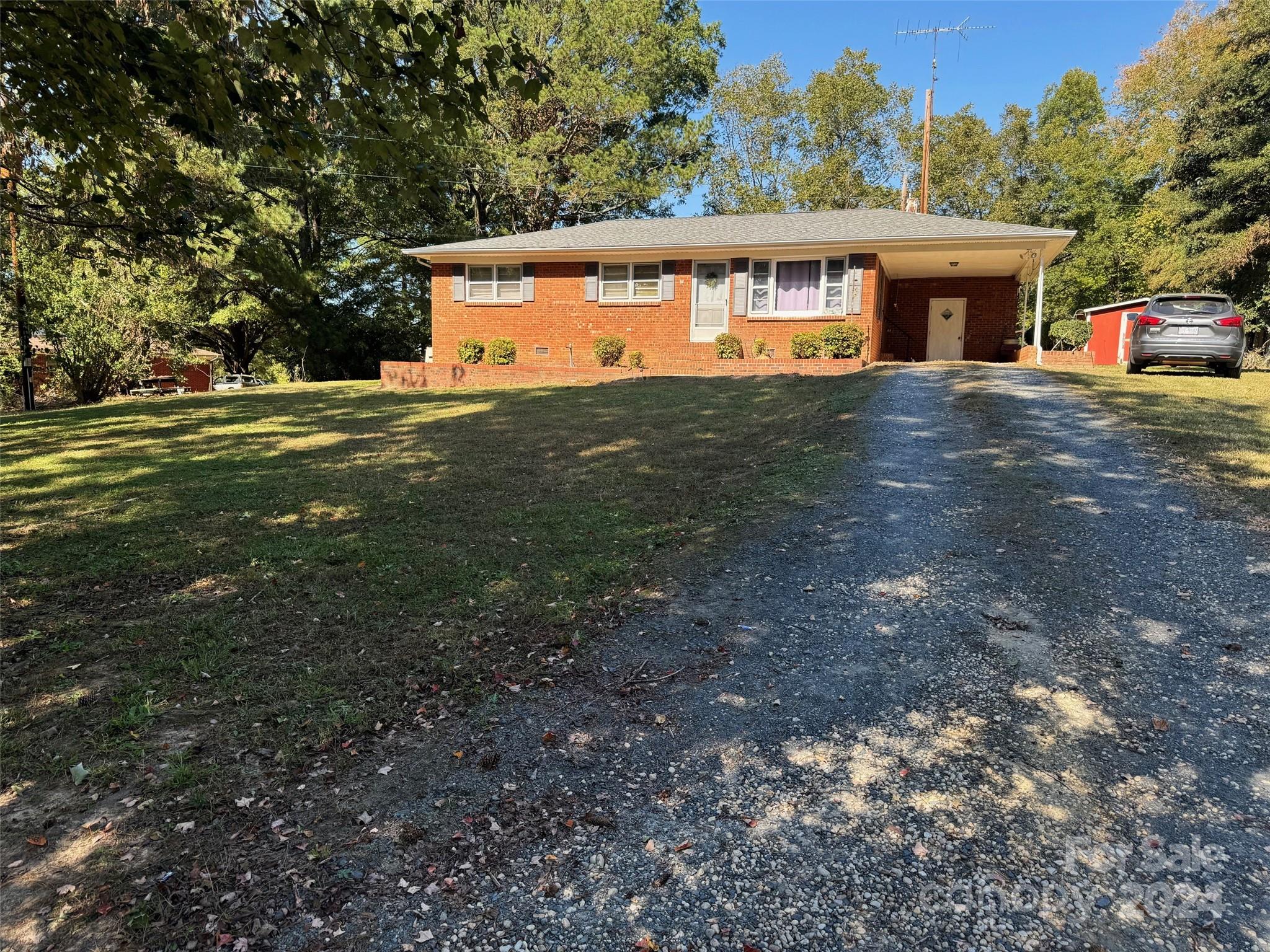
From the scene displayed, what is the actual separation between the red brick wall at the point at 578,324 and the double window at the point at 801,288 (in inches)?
12.8

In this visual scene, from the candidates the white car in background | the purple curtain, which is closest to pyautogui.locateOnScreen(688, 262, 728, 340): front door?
the purple curtain

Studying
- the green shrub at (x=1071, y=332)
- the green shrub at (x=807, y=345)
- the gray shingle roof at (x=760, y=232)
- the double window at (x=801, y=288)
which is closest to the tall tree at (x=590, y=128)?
the gray shingle roof at (x=760, y=232)

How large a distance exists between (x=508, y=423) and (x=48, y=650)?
757 cm

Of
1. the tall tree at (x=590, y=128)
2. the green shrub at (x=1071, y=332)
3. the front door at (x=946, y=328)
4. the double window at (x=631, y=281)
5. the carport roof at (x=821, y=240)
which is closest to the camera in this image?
the carport roof at (x=821, y=240)

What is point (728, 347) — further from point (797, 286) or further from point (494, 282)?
point (494, 282)

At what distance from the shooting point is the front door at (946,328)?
21.0 meters

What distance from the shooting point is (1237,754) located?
2615 mm

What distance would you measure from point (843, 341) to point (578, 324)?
22.6 ft

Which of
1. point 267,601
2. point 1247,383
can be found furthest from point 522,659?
point 1247,383

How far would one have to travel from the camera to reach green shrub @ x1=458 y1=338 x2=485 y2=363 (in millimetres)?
19797

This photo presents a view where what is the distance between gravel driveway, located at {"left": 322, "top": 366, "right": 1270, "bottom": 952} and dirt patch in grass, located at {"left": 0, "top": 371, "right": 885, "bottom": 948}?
1.26ft

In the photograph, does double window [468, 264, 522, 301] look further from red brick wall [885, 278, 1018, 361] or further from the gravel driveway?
the gravel driveway

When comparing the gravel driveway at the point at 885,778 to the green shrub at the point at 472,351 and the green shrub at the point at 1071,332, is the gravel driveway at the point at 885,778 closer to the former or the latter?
the green shrub at the point at 472,351

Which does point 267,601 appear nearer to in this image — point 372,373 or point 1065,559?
point 1065,559
